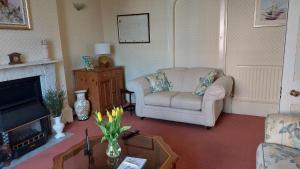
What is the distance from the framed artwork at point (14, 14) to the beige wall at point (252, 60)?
3.08 metres

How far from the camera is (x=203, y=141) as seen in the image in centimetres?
300

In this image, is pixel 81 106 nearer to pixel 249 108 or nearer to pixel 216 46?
pixel 216 46

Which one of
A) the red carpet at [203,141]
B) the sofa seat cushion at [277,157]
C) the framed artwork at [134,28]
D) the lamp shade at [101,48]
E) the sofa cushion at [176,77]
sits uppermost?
the framed artwork at [134,28]

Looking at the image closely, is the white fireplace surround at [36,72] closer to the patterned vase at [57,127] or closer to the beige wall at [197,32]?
the patterned vase at [57,127]

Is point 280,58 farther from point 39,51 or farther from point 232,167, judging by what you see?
point 39,51

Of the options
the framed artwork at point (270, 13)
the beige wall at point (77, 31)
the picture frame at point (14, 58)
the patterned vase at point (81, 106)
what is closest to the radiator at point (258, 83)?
the framed artwork at point (270, 13)

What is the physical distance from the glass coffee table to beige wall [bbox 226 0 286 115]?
2345mm

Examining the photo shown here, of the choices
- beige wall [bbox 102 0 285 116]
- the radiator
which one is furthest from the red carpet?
beige wall [bbox 102 0 285 116]

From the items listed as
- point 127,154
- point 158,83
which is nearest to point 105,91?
point 158,83

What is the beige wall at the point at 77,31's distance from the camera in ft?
13.3

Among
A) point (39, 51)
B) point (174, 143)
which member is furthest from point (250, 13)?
point (39, 51)

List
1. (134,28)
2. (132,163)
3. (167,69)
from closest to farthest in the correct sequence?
(132,163), (167,69), (134,28)

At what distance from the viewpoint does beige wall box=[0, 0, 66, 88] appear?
2.91 meters

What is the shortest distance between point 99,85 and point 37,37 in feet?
4.14
